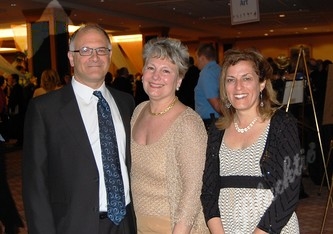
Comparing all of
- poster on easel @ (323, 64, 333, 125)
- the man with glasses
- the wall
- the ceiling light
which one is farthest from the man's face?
the wall

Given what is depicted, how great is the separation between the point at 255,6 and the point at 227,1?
24.0ft

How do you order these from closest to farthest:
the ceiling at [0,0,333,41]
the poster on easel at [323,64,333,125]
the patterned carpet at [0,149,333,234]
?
the patterned carpet at [0,149,333,234]
the poster on easel at [323,64,333,125]
the ceiling at [0,0,333,41]

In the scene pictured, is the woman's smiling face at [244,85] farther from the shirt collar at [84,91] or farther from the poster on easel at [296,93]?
the poster on easel at [296,93]

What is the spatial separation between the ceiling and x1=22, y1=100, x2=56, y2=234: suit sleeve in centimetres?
1120

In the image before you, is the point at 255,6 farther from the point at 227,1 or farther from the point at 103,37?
the point at 227,1

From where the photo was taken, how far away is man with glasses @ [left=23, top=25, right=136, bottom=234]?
2.29 m

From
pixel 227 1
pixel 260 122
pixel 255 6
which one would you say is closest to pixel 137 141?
pixel 260 122

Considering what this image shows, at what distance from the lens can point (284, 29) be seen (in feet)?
77.6

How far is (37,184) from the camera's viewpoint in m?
2.28

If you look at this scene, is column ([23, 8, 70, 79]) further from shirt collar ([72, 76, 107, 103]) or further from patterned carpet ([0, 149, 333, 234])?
shirt collar ([72, 76, 107, 103])

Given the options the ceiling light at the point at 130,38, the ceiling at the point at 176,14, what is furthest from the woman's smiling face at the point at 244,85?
the ceiling light at the point at 130,38

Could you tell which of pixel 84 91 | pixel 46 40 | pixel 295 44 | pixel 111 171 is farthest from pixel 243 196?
pixel 295 44

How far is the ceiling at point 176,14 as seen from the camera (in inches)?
553

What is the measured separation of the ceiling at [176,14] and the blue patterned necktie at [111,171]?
36.6ft
